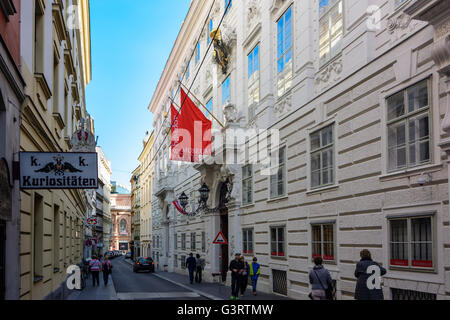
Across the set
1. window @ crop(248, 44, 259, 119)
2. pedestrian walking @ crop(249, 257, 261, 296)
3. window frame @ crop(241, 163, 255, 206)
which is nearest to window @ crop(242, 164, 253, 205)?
window frame @ crop(241, 163, 255, 206)

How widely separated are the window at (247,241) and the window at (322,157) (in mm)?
6330

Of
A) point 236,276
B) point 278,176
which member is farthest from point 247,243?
point 278,176

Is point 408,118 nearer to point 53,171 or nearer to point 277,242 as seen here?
point 53,171

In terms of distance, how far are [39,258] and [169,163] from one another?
1202 inches

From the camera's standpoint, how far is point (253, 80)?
20812mm

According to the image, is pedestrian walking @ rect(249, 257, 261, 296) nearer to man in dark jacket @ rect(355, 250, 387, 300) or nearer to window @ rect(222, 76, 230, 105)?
man in dark jacket @ rect(355, 250, 387, 300)

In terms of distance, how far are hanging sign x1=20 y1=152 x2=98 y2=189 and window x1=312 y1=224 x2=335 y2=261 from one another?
7.63 meters

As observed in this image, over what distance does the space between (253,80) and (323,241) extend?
8.87 m

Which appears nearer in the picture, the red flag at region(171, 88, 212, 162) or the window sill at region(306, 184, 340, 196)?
the window sill at region(306, 184, 340, 196)

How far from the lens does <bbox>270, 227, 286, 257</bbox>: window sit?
17125 mm

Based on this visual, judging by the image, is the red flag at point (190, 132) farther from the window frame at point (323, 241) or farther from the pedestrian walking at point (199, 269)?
the window frame at point (323, 241)

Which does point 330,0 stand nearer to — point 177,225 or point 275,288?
point 275,288

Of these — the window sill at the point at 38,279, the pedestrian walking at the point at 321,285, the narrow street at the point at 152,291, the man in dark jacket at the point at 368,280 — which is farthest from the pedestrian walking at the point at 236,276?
the man in dark jacket at the point at 368,280

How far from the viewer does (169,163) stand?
41.7 metres
